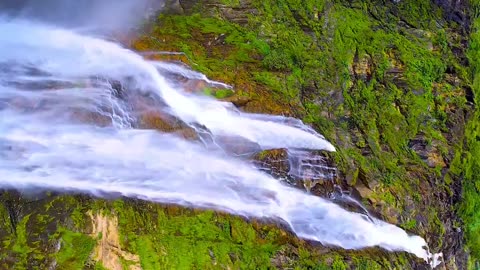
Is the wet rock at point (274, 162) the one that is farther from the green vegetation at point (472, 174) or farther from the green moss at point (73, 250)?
the green vegetation at point (472, 174)

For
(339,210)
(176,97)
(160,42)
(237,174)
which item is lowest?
(339,210)

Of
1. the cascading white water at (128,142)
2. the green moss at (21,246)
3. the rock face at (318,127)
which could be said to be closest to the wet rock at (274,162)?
the rock face at (318,127)

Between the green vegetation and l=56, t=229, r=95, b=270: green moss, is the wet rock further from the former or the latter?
the green vegetation

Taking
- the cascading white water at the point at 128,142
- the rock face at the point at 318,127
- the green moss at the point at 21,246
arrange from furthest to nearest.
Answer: the cascading white water at the point at 128,142
the rock face at the point at 318,127
the green moss at the point at 21,246

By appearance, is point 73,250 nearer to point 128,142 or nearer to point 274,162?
point 128,142

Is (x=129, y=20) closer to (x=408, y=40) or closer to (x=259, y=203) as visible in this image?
(x=259, y=203)

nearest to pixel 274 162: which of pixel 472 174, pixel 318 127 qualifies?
pixel 318 127

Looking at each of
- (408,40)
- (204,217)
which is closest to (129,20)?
(204,217)
